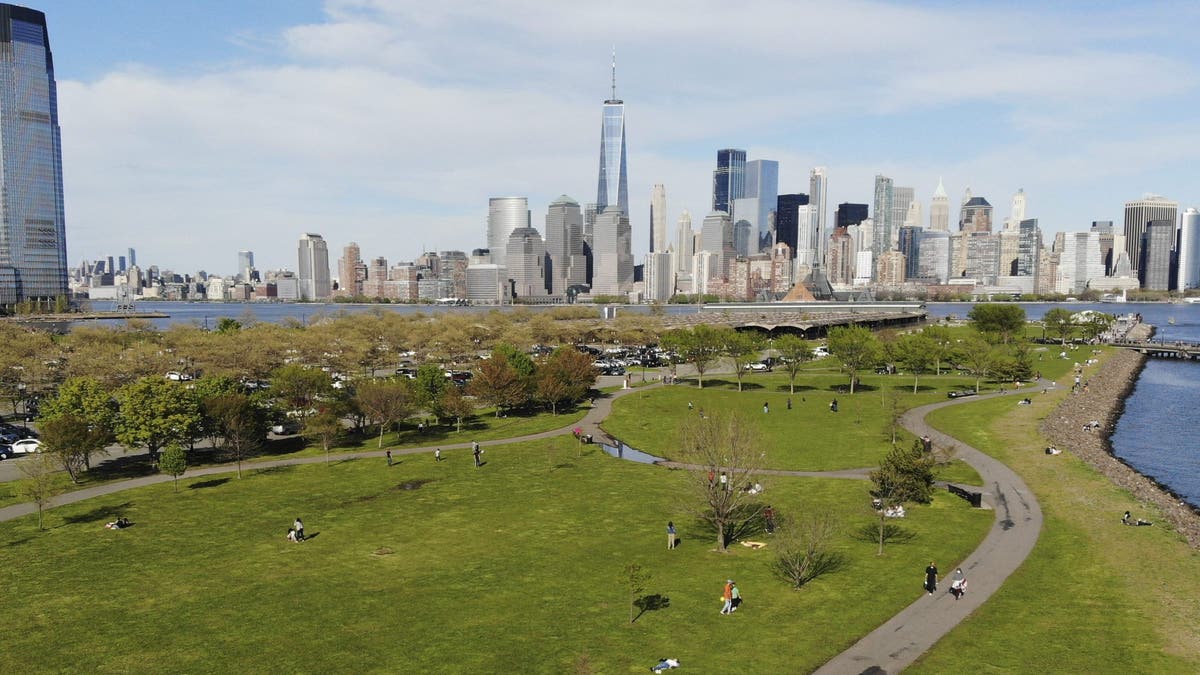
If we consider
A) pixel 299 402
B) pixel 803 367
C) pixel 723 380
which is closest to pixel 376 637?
pixel 299 402

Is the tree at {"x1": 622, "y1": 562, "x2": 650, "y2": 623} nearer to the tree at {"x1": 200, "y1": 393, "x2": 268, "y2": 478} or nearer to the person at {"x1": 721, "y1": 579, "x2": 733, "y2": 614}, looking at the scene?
the person at {"x1": 721, "y1": 579, "x2": 733, "y2": 614}

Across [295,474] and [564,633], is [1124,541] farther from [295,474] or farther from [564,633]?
[295,474]

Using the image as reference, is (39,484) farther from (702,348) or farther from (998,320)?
(998,320)

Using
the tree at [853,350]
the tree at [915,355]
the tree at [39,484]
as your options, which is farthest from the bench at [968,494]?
the tree at [39,484]

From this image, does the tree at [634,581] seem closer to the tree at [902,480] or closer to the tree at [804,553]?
the tree at [804,553]

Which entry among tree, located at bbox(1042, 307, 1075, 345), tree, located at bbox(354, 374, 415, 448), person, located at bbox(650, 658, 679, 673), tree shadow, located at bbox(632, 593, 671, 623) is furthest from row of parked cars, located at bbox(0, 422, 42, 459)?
tree, located at bbox(1042, 307, 1075, 345)

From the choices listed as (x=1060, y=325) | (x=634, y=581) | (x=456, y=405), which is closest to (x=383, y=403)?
(x=456, y=405)
